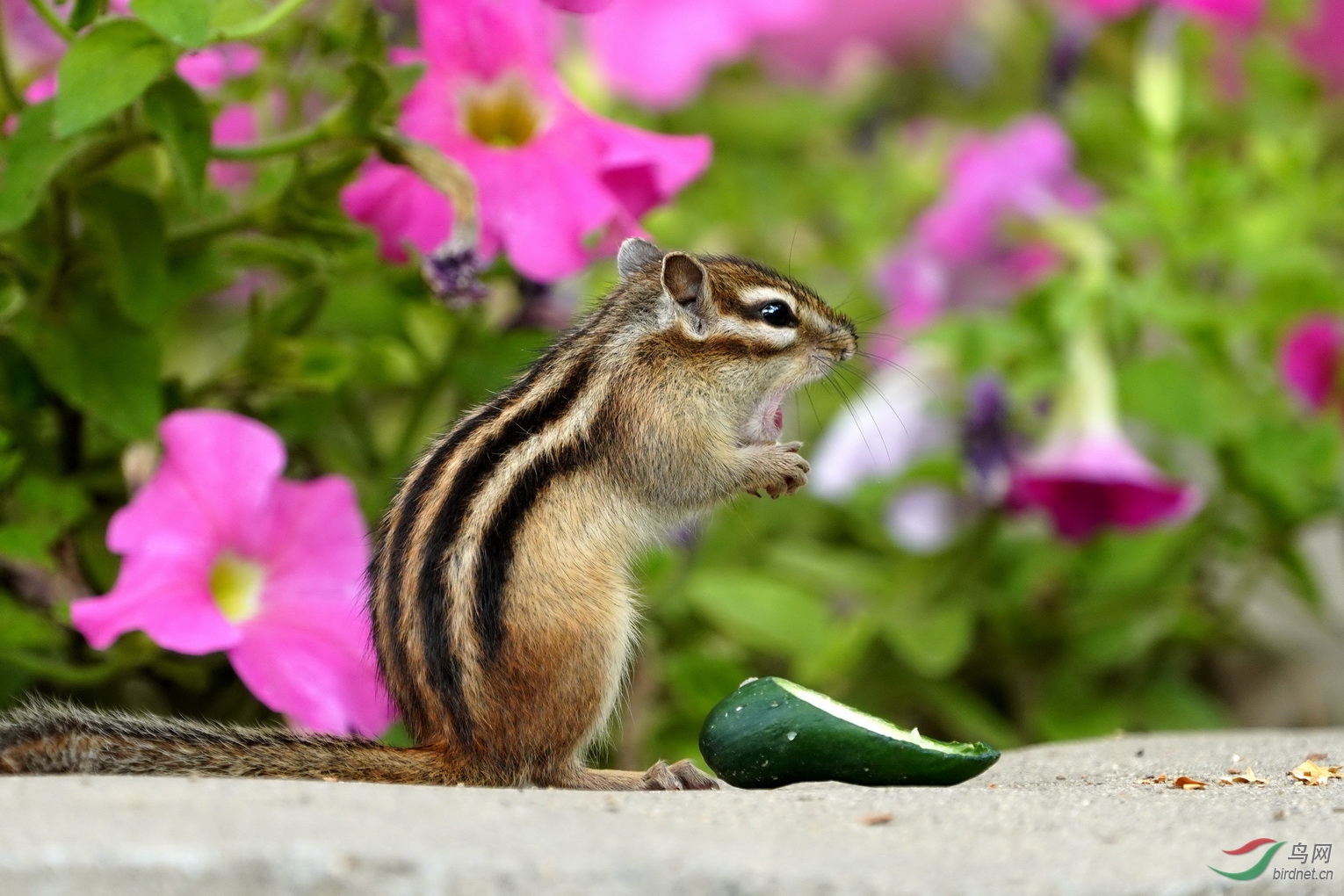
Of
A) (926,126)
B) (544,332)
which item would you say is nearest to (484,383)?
(544,332)

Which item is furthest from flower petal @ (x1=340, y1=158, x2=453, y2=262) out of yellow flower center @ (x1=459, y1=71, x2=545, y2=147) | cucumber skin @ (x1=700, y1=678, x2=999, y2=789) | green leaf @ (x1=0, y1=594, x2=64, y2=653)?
cucumber skin @ (x1=700, y1=678, x2=999, y2=789)

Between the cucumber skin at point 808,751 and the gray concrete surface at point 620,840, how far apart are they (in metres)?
0.13

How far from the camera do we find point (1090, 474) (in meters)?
3.21

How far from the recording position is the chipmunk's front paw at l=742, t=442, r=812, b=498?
2.31m

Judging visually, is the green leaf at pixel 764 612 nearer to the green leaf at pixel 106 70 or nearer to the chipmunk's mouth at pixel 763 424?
the chipmunk's mouth at pixel 763 424

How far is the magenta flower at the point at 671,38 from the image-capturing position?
434 cm

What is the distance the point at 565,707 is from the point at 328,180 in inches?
37.5

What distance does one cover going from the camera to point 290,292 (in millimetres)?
2703

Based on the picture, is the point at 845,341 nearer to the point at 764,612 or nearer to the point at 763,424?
the point at 763,424

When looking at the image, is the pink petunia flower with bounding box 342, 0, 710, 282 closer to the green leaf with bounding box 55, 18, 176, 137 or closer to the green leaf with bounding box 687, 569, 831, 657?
the green leaf with bounding box 55, 18, 176, 137

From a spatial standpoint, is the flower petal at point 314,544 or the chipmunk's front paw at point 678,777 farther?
the flower petal at point 314,544

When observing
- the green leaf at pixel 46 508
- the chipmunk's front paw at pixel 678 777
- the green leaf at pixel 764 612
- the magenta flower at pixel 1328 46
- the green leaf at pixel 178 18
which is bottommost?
the green leaf at pixel 764 612

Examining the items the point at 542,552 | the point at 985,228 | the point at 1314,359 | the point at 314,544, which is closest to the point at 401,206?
the point at 314,544

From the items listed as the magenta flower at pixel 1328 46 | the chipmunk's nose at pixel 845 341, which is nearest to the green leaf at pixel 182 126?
the chipmunk's nose at pixel 845 341
